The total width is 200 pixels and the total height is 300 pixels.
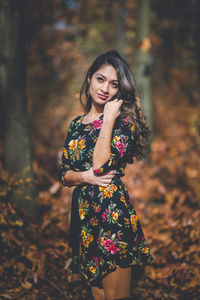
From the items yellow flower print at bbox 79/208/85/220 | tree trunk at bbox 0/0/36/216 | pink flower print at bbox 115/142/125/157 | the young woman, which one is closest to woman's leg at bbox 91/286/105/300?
the young woman

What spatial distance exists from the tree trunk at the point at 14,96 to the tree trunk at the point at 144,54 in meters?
3.37

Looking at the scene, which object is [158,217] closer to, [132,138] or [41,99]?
[132,138]

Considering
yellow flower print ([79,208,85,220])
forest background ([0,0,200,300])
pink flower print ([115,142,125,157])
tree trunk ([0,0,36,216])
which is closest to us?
pink flower print ([115,142,125,157])

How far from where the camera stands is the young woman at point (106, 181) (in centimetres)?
204

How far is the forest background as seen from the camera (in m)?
3.25

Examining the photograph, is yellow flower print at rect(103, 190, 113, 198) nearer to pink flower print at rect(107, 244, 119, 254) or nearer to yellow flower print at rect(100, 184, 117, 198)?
yellow flower print at rect(100, 184, 117, 198)

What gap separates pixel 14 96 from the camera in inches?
156

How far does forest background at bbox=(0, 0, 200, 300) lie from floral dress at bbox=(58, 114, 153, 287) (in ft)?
2.95

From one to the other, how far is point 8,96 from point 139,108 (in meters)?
2.47

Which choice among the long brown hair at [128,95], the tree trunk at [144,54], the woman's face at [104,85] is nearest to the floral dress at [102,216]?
the long brown hair at [128,95]

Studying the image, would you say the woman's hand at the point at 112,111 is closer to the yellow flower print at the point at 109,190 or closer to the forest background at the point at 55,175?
the yellow flower print at the point at 109,190

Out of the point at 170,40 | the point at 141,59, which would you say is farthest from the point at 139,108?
the point at 170,40

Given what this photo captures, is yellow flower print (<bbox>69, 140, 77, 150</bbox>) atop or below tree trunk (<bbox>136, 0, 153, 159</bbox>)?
below

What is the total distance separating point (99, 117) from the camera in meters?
2.37
